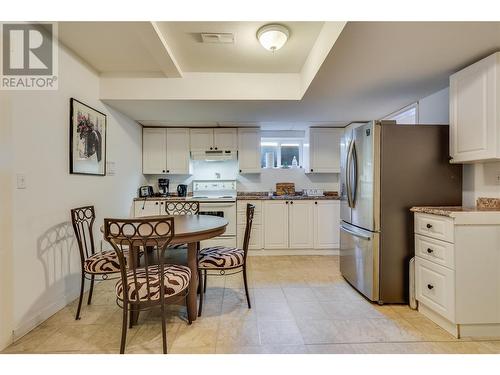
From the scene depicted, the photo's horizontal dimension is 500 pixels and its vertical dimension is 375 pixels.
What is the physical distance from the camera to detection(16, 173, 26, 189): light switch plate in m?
1.75

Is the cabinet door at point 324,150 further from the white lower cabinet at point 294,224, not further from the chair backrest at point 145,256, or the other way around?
the chair backrest at point 145,256

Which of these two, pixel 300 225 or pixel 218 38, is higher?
pixel 218 38

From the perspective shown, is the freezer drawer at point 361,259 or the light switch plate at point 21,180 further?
the freezer drawer at point 361,259

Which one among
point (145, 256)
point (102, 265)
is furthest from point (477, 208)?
point (102, 265)

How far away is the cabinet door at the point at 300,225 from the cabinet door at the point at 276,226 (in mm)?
81

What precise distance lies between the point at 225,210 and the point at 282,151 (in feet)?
5.31

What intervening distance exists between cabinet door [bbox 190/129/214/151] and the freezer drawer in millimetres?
2506

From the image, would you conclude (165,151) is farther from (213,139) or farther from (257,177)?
(257,177)

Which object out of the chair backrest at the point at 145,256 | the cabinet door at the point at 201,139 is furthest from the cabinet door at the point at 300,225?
the chair backrest at the point at 145,256

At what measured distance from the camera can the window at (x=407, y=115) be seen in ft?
9.89

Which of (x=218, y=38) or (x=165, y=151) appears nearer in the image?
(x=218, y=38)

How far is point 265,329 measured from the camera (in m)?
1.85

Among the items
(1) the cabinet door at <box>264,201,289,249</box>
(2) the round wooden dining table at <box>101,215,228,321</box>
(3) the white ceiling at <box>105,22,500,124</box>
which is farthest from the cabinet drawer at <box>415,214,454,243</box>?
(1) the cabinet door at <box>264,201,289,249</box>
